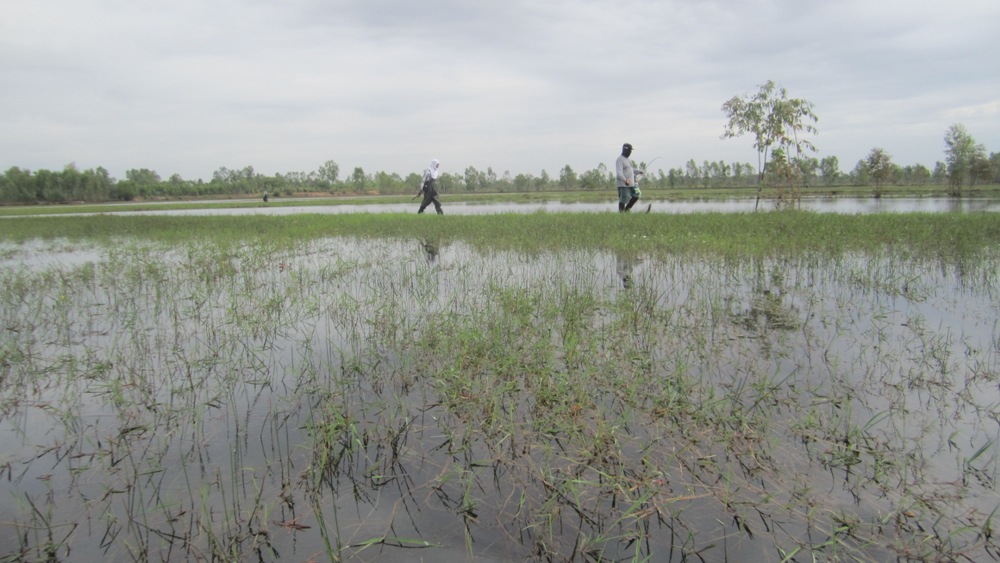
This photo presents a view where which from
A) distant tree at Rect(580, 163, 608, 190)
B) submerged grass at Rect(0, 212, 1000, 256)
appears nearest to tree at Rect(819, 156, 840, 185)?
distant tree at Rect(580, 163, 608, 190)

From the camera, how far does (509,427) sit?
2568 mm

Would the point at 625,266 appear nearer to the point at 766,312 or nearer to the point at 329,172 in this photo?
the point at 766,312

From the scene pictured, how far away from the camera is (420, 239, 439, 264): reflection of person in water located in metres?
8.21

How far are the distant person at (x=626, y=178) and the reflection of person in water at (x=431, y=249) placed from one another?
5.78 meters

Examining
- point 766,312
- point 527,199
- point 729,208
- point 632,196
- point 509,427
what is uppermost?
point 527,199

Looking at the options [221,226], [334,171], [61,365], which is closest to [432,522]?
[61,365]

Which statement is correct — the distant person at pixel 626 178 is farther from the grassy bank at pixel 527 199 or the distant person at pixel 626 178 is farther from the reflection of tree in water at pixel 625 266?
the grassy bank at pixel 527 199

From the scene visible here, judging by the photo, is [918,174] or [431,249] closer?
[431,249]

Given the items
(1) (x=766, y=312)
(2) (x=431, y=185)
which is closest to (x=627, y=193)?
(2) (x=431, y=185)

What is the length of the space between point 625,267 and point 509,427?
4850mm

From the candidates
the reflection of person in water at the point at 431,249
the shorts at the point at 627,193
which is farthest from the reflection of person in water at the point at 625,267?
the shorts at the point at 627,193

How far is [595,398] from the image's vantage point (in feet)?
9.87

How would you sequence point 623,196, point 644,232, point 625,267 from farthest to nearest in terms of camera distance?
point 623,196
point 644,232
point 625,267

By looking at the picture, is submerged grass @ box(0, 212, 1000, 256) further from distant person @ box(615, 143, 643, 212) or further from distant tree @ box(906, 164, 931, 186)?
distant tree @ box(906, 164, 931, 186)
